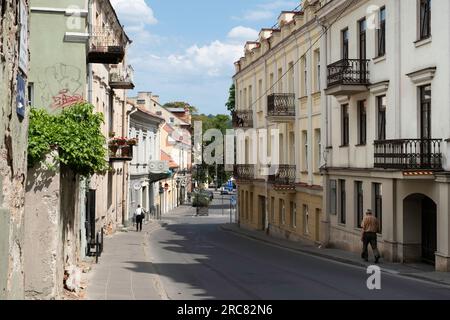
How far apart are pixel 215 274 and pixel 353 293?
4717mm

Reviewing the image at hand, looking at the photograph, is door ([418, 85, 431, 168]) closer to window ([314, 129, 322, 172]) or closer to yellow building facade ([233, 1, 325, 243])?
yellow building facade ([233, 1, 325, 243])

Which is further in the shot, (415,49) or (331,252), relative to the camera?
(331,252)

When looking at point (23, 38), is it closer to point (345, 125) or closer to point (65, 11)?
point (65, 11)

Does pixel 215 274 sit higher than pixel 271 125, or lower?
lower

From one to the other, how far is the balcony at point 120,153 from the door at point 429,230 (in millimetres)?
11885

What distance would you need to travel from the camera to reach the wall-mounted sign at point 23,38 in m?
6.96

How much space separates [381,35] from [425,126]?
13.5 feet

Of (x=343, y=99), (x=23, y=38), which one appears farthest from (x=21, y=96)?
(x=343, y=99)

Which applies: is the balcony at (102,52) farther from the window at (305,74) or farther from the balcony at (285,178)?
the balcony at (285,178)

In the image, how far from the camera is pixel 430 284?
1575 cm

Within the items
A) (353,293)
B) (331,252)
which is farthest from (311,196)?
(353,293)

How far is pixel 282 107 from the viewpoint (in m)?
31.5

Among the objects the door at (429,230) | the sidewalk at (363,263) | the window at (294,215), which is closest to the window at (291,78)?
the window at (294,215)
